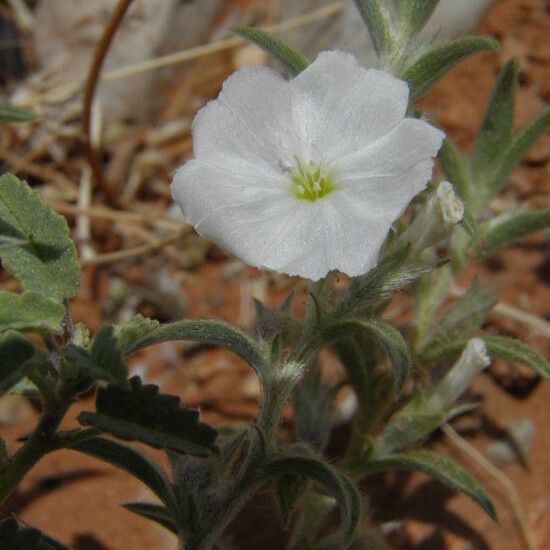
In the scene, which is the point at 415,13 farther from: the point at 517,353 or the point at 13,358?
the point at 13,358

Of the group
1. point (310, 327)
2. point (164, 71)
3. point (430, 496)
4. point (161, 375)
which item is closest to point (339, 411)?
point (430, 496)

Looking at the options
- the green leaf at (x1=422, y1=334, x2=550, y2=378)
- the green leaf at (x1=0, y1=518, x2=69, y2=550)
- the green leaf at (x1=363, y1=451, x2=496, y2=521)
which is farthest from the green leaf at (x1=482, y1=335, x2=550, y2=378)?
the green leaf at (x1=0, y1=518, x2=69, y2=550)

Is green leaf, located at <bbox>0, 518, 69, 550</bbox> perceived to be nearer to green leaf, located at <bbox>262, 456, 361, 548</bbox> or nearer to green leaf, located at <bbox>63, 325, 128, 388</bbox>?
green leaf, located at <bbox>63, 325, 128, 388</bbox>

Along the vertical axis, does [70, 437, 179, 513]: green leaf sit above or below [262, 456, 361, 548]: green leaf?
above

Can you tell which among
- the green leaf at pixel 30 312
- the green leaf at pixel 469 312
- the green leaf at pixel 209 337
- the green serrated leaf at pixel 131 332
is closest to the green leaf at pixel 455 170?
the green leaf at pixel 469 312

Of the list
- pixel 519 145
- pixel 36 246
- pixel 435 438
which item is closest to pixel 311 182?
pixel 36 246

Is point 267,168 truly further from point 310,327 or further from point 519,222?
point 519,222
